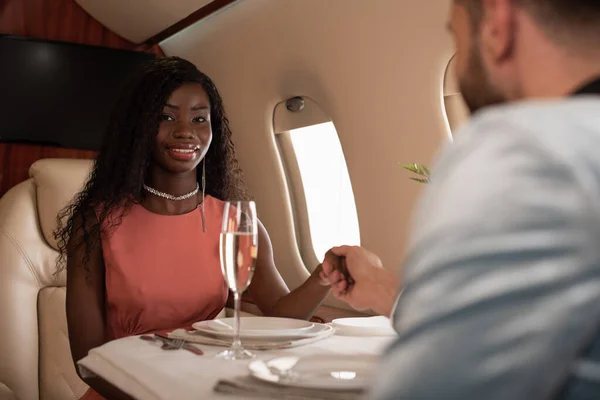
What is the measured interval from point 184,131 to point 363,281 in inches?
35.4

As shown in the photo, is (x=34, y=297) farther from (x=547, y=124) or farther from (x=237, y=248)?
(x=547, y=124)

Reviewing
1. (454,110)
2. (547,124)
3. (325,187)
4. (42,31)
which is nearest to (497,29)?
(547,124)

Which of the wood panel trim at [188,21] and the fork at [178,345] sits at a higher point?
the wood panel trim at [188,21]

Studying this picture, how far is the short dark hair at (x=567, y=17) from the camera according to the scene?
60 centimetres

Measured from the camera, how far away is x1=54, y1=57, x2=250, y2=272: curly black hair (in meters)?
2.08

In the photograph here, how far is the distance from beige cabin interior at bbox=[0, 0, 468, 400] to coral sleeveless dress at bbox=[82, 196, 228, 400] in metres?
0.67

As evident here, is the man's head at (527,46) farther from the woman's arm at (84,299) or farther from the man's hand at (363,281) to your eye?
the woman's arm at (84,299)

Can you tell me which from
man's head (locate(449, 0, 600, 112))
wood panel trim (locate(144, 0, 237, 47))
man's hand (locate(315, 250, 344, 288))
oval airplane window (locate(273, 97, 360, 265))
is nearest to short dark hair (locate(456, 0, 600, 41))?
man's head (locate(449, 0, 600, 112))

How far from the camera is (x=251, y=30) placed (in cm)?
Result: 346

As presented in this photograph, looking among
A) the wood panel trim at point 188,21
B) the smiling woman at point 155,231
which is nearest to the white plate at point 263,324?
the smiling woman at point 155,231

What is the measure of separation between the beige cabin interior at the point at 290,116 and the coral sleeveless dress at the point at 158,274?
2.21 ft

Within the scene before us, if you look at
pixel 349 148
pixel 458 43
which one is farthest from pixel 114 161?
pixel 458 43

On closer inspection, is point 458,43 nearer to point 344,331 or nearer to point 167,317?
point 344,331

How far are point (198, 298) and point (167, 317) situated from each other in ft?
0.33
